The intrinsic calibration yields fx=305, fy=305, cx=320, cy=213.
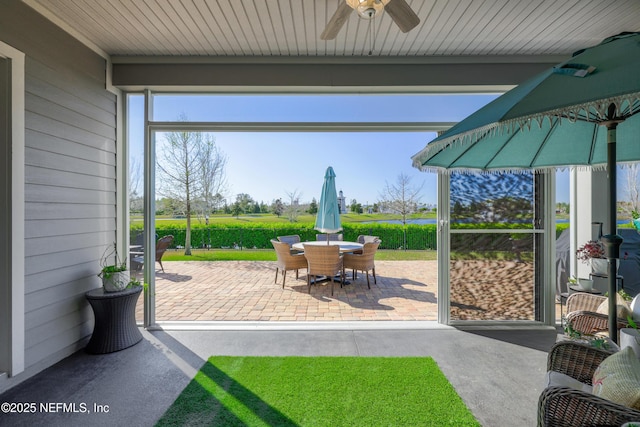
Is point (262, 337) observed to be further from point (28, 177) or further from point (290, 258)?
point (28, 177)

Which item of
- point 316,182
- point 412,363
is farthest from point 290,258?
point 316,182

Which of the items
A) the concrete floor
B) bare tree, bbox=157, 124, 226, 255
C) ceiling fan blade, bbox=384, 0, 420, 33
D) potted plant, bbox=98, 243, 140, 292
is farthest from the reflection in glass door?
bare tree, bbox=157, 124, 226, 255

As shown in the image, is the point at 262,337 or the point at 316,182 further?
the point at 316,182

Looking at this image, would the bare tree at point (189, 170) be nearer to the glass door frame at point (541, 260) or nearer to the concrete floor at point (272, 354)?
the concrete floor at point (272, 354)

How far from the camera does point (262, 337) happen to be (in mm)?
3326

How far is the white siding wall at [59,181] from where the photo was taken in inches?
101

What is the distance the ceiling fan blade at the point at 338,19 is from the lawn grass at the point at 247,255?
23.3ft

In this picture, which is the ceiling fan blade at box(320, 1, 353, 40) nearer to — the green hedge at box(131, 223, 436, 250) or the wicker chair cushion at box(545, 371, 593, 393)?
the wicker chair cushion at box(545, 371, 593, 393)

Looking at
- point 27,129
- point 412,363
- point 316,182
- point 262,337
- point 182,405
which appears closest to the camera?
point 182,405

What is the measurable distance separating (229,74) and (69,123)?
165cm

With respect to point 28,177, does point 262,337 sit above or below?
below

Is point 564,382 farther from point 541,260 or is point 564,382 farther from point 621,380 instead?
point 541,260

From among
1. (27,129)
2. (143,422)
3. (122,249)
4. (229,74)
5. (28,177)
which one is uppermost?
(229,74)

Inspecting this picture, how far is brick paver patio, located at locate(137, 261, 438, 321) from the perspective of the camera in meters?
4.14
